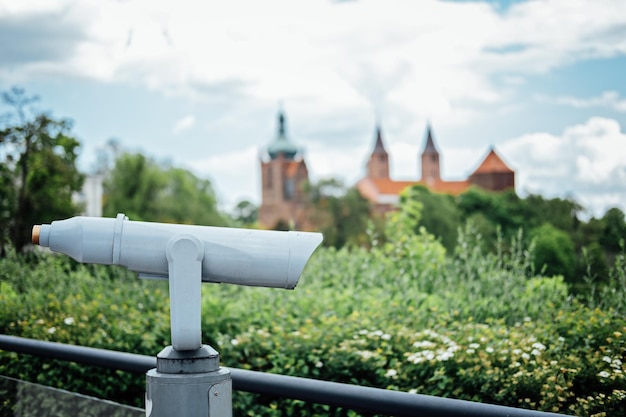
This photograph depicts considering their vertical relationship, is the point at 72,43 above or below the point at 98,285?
above

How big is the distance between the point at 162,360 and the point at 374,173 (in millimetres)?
113069

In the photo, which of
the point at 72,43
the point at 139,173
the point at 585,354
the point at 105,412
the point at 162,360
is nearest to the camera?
the point at 162,360

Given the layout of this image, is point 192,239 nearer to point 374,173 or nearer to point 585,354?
point 585,354

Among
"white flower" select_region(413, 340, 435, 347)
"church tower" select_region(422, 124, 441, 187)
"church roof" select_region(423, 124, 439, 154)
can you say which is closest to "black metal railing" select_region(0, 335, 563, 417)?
"white flower" select_region(413, 340, 435, 347)

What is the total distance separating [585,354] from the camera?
3.80 meters

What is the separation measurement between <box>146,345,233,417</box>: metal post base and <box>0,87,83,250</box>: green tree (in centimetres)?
922

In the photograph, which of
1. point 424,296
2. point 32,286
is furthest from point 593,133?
point 32,286

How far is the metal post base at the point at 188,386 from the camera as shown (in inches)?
67.5

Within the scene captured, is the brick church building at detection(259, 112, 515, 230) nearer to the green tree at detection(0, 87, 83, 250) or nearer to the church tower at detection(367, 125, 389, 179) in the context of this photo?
the church tower at detection(367, 125, 389, 179)

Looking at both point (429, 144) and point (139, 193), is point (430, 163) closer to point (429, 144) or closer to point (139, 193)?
point (429, 144)

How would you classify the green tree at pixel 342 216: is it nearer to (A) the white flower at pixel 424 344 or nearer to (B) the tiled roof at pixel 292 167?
(B) the tiled roof at pixel 292 167

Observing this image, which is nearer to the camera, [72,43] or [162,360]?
[162,360]

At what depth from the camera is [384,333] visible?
13.9 feet

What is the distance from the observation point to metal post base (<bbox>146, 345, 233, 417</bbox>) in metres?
1.71
